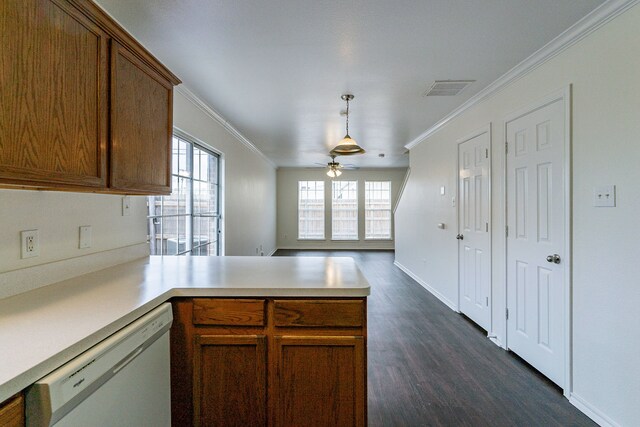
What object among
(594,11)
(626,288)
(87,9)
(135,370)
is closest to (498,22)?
(594,11)

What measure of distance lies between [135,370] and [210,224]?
122 inches

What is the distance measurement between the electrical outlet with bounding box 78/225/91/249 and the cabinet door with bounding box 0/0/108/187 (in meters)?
0.54

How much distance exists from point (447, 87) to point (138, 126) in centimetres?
273

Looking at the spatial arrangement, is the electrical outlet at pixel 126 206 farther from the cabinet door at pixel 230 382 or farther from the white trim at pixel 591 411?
the white trim at pixel 591 411

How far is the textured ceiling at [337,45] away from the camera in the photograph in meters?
1.83

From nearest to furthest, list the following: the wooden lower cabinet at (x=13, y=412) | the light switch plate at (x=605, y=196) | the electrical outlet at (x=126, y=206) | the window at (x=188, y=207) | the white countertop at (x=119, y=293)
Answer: the wooden lower cabinet at (x=13, y=412) → the white countertop at (x=119, y=293) → the light switch plate at (x=605, y=196) → the electrical outlet at (x=126, y=206) → the window at (x=188, y=207)

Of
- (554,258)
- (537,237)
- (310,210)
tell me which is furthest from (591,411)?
(310,210)

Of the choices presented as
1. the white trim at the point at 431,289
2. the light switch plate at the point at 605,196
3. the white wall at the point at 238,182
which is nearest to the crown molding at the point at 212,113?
the white wall at the point at 238,182

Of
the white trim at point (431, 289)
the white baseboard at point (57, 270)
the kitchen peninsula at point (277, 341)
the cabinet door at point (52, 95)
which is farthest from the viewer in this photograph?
the white trim at point (431, 289)

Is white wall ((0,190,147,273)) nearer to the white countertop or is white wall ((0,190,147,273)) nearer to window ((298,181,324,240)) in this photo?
the white countertop

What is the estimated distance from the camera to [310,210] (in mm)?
9594

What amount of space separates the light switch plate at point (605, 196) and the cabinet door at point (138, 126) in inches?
107

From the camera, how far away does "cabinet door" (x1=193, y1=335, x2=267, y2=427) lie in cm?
151

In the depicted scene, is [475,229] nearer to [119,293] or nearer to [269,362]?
[269,362]
